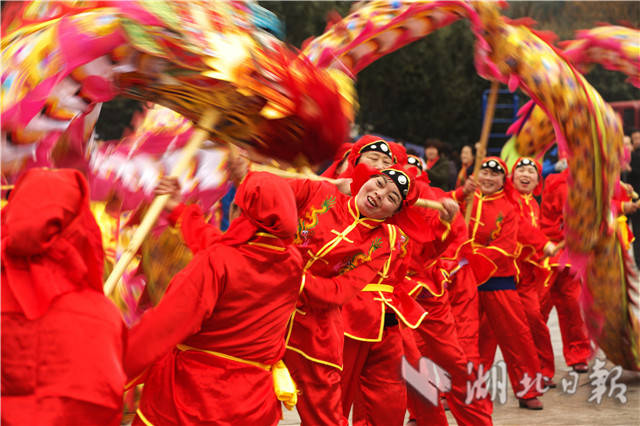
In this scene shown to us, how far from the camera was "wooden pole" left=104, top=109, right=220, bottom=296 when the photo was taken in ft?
8.82

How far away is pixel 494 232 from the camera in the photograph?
21.2 ft

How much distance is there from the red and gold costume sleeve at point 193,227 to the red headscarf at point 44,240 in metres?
1.06

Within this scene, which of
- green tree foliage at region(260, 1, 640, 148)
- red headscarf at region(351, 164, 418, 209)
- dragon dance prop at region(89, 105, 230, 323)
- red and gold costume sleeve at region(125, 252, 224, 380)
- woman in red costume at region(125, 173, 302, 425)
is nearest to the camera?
red and gold costume sleeve at region(125, 252, 224, 380)

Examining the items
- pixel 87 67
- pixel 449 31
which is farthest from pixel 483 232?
pixel 449 31

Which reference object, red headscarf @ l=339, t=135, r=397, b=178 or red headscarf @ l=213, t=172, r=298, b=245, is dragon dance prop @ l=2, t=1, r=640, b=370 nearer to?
red headscarf @ l=213, t=172, r=298, b=245

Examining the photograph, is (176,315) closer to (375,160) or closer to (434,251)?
(375,160)

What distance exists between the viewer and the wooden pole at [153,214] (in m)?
2.69

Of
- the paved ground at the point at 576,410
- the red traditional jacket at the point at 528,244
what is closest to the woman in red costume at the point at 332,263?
the paved ground at the point at 576,410

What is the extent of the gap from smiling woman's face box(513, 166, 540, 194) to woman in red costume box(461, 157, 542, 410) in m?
0.57

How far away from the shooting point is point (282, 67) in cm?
296

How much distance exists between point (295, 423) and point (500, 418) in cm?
141

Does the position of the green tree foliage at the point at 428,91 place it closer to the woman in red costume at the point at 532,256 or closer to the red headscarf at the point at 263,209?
the woman in red costume at the point at 532,256

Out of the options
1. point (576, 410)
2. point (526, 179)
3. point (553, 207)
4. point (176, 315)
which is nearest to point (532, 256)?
point (526, 179)

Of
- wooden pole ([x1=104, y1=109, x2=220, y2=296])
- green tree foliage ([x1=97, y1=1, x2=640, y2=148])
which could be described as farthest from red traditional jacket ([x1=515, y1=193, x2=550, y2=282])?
green tree foliage ([x1=97, y1=1, x2=640, y2=148])
